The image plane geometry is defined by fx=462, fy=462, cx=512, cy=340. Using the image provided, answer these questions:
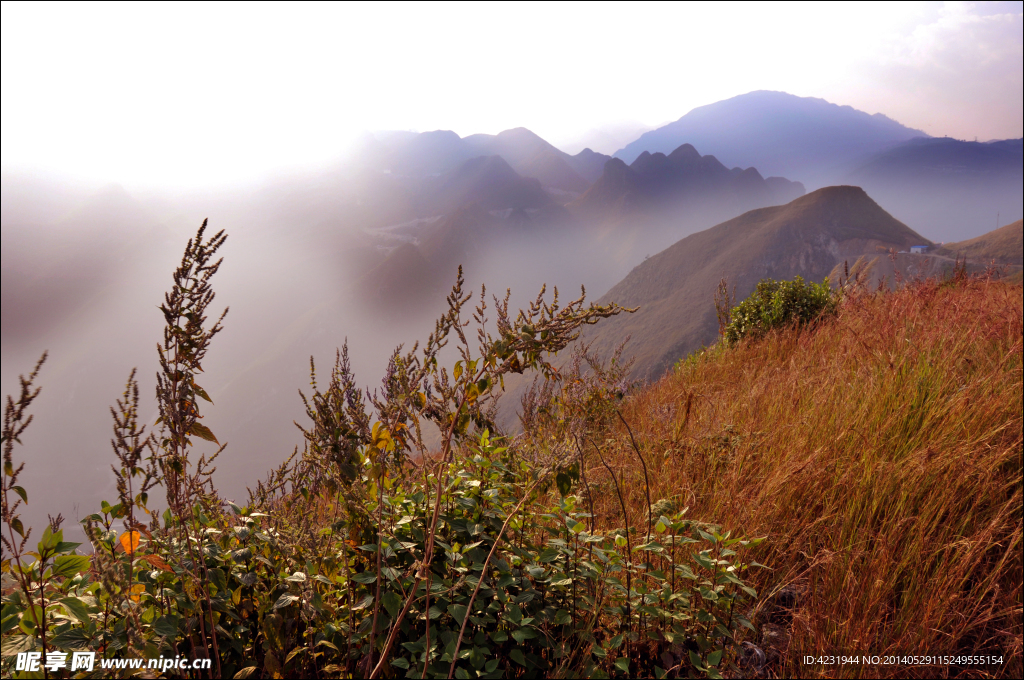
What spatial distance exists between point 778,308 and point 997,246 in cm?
4852

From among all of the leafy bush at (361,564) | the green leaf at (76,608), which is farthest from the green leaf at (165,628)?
the green leaf at (76,608)

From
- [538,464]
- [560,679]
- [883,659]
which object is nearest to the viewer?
[560,679]

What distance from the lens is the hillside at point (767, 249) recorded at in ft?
108

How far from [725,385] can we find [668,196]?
11221cm

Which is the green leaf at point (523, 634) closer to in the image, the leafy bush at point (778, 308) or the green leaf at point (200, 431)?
the green leaf at point (200, 431)

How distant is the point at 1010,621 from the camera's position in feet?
5.64

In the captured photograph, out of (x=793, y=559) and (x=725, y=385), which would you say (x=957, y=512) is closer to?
(x=793, y=559)

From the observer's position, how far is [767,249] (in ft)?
115

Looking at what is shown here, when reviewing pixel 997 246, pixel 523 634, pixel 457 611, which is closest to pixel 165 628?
pixel 457 611

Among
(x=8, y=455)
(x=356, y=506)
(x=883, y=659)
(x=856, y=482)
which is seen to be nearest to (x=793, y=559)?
(x=883, y=659)

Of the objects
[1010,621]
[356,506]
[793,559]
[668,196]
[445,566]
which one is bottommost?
[1010,621]

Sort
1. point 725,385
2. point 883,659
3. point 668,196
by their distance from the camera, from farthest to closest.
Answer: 1. point 668,196
2. point 725,385
3. point 883,659

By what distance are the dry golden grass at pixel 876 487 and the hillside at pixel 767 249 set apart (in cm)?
2481

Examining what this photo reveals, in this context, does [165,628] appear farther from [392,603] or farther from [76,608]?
[392,603]
